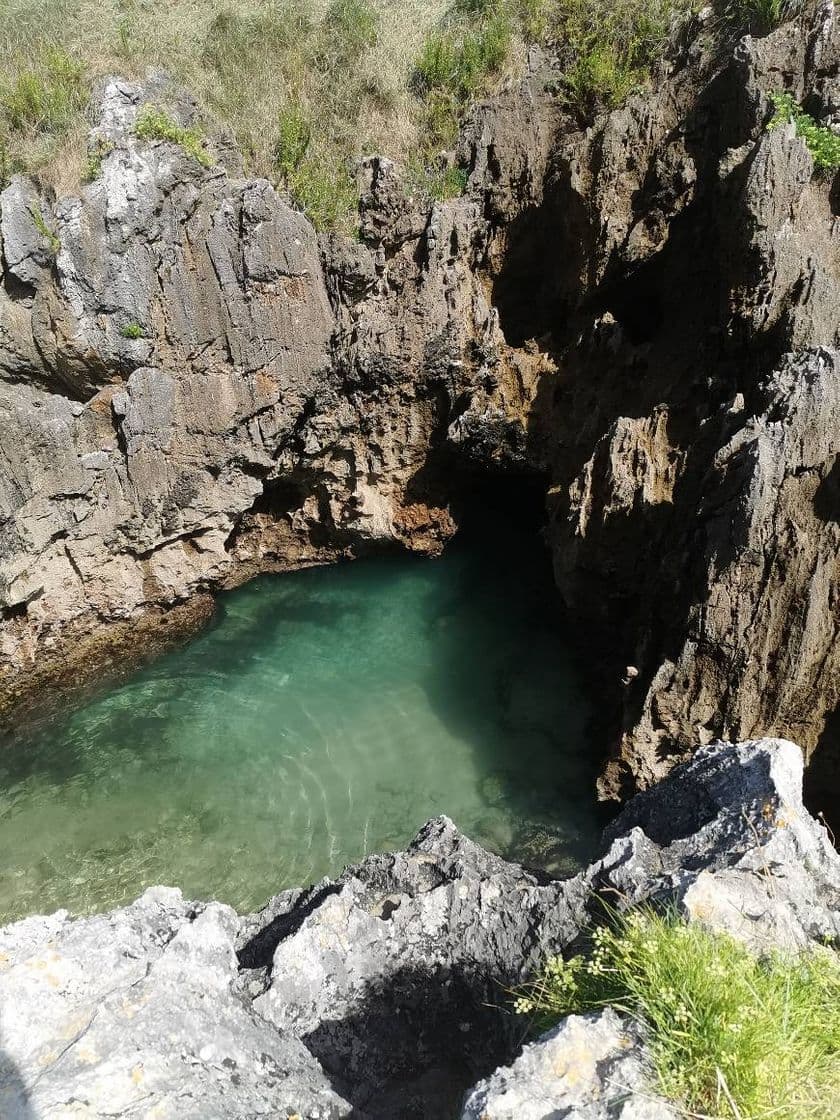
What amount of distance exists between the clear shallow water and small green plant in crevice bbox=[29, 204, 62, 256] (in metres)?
4.84

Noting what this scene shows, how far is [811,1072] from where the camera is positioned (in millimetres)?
2035

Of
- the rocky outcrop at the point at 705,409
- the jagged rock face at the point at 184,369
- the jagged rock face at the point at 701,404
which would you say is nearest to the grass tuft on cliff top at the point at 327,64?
the jagged rock face at the point at 184,369

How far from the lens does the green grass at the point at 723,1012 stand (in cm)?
197

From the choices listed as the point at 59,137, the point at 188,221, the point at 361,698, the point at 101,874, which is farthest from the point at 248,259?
the point at 101,874

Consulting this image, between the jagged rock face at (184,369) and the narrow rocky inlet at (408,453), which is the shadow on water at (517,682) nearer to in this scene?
the narrow rocky inlet at (408,453)

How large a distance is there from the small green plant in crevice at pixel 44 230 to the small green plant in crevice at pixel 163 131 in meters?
1.44

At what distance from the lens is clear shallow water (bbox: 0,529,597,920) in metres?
6.74

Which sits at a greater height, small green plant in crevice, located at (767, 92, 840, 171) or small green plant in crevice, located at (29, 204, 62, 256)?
small green plant in crevice, located at (767, 92, 840, 171)

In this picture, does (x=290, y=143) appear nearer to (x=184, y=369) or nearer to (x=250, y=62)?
(x=250, y=62)

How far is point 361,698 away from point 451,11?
9806 mm

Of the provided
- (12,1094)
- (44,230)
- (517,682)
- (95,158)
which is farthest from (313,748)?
(95,158)

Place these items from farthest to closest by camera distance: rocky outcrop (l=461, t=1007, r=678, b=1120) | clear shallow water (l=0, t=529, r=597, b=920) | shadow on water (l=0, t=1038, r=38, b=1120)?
clear shallow water (l=0, t=529, r=597, b=920) → shadow on water (l=0, t=1038, r=38, b=1120) → rocky outcrop (l=461, t=1007, r=678, b=1120)

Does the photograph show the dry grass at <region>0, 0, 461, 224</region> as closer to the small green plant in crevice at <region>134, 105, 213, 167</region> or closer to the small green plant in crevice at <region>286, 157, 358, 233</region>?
the small green plant in crevice at <region>286, 157, 358, 233</region>

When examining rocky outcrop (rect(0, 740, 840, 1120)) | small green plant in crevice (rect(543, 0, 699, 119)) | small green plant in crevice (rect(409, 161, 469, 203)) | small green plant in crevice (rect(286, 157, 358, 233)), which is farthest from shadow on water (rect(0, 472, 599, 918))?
small green plant in crevice (rect(543, 0, 699, 119))
